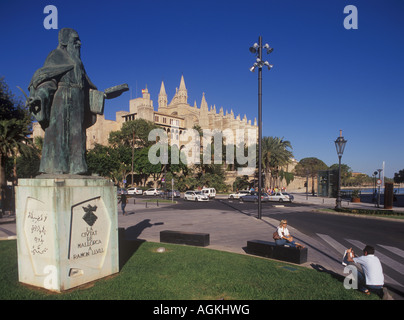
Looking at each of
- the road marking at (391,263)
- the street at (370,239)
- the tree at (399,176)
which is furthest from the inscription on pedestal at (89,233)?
the tree at (399,176)

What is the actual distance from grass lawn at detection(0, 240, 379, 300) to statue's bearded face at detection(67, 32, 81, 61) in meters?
5.04

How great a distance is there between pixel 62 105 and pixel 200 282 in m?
4.81

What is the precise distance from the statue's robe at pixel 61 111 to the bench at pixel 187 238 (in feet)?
16.3

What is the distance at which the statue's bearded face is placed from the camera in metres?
6.46

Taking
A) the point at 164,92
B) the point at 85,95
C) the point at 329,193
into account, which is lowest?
the point at 329,193

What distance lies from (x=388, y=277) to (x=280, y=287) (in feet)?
10.7

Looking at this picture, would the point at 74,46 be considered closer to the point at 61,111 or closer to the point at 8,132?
the point at 61,111

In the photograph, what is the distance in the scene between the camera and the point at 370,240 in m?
11.4

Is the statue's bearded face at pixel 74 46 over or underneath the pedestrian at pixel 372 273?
over

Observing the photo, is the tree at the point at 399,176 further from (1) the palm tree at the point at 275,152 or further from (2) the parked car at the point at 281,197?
(2) the parked car at the point at 281,197

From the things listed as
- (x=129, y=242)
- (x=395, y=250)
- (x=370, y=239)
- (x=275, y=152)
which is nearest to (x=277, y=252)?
(x=395, y=250)

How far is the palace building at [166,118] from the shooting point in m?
79.4
